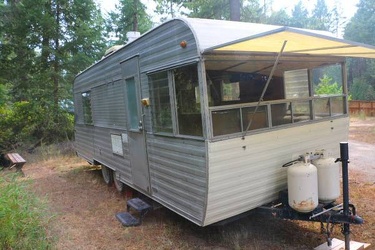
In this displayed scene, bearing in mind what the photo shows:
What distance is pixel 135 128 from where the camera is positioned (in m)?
5.02

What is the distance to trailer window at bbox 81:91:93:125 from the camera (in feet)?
25.9

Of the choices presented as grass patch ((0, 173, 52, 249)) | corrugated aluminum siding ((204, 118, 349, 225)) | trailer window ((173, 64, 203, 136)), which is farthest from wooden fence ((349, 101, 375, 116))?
grass patch ((0, 173, 52, 249))

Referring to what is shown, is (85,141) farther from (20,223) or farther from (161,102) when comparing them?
(161,102)

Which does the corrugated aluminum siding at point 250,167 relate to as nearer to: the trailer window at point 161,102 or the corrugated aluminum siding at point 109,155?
the trailer window at point 161,102

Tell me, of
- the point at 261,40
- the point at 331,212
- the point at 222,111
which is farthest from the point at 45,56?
the point at 331,212

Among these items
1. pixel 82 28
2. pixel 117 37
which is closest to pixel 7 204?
pixel 82 28

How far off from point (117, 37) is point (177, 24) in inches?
673

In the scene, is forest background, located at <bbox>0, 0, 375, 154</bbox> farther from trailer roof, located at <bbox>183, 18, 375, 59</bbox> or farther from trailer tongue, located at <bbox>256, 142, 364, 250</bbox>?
trailer tongue, located at <bbox>256, 142, 364, 250</bbox>

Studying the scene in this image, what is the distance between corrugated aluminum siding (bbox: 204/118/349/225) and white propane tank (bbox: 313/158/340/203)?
1.39 ft

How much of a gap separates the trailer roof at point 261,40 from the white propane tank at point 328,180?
1323 mm

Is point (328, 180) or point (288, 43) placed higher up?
point (288, 43)

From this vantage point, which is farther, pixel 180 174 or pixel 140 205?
pixel 140 205

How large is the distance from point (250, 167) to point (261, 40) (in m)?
1.41

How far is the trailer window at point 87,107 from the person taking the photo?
7899mm
